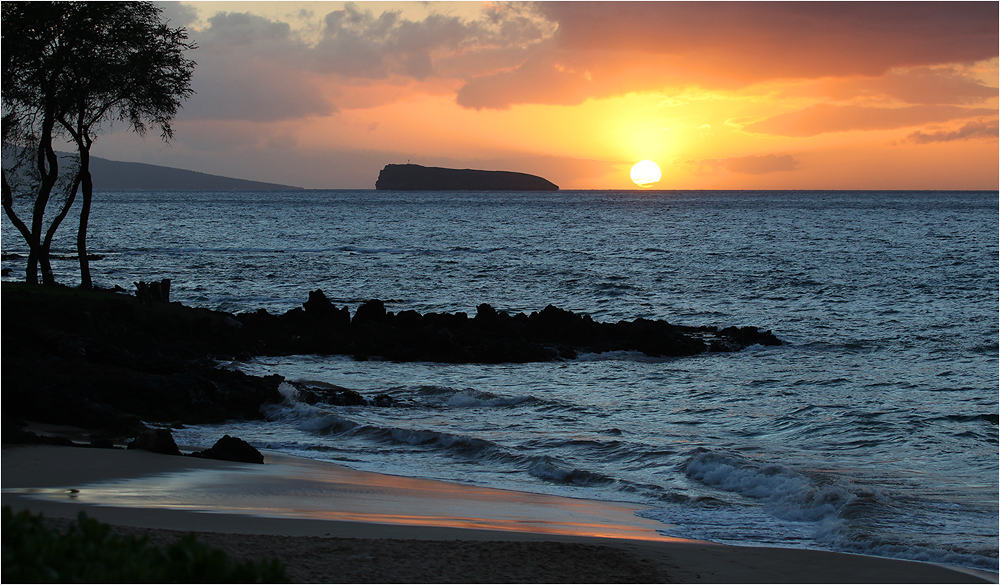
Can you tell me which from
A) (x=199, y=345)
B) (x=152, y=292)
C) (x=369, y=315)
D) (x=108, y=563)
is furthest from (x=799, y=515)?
(x=152, y=292)

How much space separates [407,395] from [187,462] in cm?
783

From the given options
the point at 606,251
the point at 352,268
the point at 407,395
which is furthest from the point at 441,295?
the point at 606,251

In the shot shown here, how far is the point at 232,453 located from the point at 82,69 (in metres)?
17.9

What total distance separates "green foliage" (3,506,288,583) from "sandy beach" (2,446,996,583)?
6.19 feet

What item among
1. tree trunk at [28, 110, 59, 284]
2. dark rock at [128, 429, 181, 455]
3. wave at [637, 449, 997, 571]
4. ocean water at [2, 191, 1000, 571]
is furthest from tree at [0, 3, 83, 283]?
wave at [637, 449, 997, 571]

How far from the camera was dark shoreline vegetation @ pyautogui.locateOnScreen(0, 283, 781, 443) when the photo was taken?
14039 mm

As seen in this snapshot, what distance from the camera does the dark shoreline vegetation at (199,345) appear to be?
14.0 metres

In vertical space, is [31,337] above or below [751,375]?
above

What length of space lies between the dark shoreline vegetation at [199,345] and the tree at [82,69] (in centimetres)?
545

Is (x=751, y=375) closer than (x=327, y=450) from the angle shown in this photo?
No

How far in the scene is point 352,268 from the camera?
52.8m

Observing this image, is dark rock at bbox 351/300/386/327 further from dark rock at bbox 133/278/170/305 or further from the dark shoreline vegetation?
dark rock at bbox 133/278/170/305

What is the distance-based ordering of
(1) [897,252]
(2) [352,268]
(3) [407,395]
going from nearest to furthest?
(3) [407,395]
(2) [352,268]
(1) [897,252]

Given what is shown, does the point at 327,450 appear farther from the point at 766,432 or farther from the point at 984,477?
the point at 984,477
